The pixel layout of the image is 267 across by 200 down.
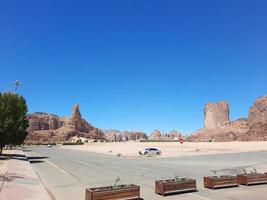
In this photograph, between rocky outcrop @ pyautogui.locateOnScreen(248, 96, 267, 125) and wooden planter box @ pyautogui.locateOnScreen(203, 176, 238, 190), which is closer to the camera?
wooden planter box @ pyautogui.locateOnScreen(203, 176, 238, 190)

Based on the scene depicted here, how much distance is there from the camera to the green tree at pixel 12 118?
3766 cm

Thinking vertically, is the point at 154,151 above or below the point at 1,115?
below

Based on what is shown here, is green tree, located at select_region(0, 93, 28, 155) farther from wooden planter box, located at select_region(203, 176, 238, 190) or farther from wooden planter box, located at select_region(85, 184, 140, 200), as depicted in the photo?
wooden planter box, located at select_region(85, 184, 140, 200)

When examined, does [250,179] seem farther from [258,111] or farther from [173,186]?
[258,111]

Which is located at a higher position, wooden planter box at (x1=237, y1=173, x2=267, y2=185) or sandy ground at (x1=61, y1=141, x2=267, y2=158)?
sandy ground at (x1=61, y1=141, x2=267, y2=158)

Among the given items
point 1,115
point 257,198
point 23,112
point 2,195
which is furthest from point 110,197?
point 23,112

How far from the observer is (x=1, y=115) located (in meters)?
37.6

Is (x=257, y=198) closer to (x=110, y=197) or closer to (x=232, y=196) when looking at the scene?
(x=232, y=196)

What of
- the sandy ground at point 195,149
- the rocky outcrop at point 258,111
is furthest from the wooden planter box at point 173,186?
the rocky outcrop at point 258,111

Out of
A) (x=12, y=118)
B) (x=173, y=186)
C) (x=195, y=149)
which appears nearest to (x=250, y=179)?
(x=173, y=186)

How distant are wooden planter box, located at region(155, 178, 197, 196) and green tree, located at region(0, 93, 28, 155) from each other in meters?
28.0

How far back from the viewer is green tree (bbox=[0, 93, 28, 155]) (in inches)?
1483

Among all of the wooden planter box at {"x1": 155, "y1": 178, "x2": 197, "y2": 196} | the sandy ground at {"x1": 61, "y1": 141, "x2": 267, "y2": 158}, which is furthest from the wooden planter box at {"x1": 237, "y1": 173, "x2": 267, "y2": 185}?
the sandy ground at {"x1": 61, "y1": 141, "x2": 267, "y2": 158}

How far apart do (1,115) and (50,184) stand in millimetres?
22925
